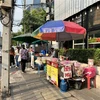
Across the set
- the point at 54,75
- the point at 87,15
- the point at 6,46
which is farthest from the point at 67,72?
the point at 87,15

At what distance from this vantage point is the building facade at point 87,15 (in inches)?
478

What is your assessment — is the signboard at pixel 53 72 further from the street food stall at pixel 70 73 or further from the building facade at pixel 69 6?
the building facade at pixel 69 6

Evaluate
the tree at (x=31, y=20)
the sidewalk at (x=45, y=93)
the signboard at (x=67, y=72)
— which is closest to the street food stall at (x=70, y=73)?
the signboard at (x=67, y=72)

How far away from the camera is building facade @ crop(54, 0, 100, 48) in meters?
12.1

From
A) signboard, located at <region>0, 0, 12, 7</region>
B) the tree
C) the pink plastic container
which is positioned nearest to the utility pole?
signboard, located at <region>0, 0, 12, 7</region>

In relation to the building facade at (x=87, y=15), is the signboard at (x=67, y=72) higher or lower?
lower

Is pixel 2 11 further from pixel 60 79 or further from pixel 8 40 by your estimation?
pixel 60 79

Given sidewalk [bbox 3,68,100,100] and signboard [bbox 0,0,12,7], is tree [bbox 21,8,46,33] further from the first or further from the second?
signboard [bbox 0,0,12,7]

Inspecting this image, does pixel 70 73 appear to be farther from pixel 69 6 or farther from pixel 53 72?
pixel 69 6

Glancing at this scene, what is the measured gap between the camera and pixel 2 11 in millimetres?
7633

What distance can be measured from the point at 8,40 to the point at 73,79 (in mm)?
2858

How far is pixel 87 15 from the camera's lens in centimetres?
1333

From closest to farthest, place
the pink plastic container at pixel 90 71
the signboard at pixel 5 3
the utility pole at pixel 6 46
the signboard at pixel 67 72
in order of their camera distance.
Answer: the signboard at pixel 5 3, the utility pole at pixel 6 46, the signboard at pixel 67 72, the pink plastic container at pixel 90 71

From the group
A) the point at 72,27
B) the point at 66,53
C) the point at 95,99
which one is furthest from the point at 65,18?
the point at 95,99
